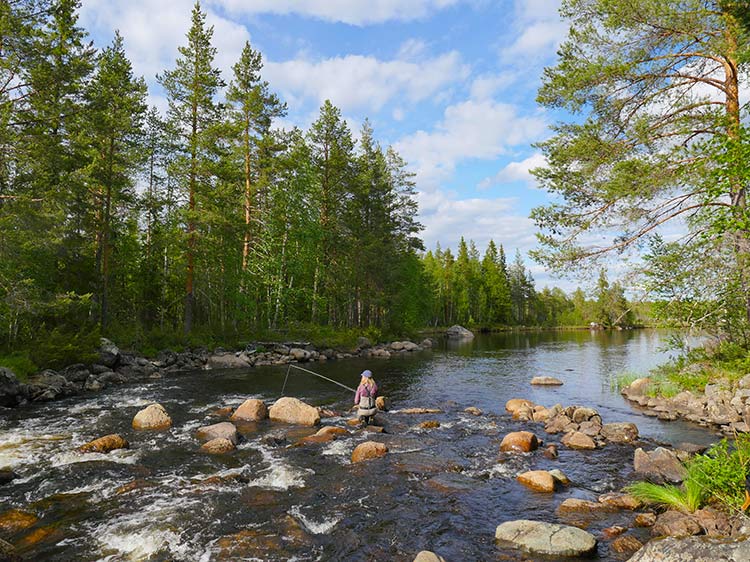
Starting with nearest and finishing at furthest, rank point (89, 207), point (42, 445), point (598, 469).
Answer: point (598, 469) < point (42, 445) < point (89, 207)

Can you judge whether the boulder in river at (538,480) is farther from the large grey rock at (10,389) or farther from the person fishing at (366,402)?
the large grey rock at (10,389)

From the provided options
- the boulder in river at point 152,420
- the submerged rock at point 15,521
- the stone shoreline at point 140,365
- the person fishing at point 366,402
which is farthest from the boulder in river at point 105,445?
the stone shoreline at point 140,365

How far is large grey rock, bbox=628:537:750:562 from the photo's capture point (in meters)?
4.94

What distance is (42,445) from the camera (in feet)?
36.6

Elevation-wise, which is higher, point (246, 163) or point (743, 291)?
point (246, 163)

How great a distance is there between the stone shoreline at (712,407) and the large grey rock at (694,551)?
27.6 ft

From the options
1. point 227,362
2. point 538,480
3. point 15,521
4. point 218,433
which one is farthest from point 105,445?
point 227,362

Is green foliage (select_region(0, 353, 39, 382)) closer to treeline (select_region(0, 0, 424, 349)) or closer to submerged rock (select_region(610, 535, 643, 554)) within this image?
treeline (select_region(0, 0, 424, 349))

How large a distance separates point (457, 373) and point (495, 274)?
2743 inches

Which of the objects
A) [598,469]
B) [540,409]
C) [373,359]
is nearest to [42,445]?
[598,469]

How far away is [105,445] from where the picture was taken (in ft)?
36.1

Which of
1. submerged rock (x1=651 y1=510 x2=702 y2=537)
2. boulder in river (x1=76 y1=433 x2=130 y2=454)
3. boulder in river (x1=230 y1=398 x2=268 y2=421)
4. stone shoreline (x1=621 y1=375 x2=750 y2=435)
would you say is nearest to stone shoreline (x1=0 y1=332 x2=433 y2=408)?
boulder in river (x1=76 y1=433 x2=130 y2=454)

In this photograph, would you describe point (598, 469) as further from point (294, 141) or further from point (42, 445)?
point (294, 141)

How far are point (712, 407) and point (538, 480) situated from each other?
830cm
